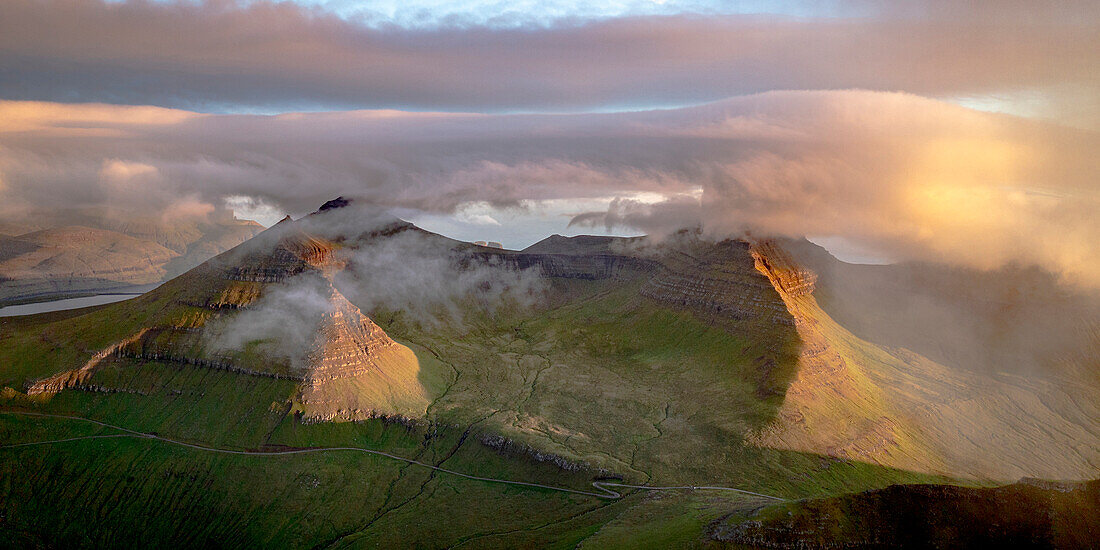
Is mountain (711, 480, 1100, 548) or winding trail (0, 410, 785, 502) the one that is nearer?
mountain (711, 480, 1100, 548)

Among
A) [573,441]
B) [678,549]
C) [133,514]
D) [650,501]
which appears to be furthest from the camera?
[573,441]

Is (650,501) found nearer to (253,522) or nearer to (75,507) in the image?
(253,522)

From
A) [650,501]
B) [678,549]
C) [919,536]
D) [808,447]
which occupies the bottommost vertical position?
[808,447]

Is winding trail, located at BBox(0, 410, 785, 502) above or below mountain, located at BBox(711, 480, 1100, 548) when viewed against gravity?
below

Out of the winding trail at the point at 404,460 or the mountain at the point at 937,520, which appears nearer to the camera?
the mountain at the point at 937,520

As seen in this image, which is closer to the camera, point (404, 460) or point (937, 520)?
point (937, 520)

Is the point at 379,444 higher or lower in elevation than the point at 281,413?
lower

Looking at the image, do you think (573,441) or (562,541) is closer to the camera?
(562,541)

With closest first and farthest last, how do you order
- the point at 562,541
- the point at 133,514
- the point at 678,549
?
the point at 678,549
the point at 562,541
the point at 133,514

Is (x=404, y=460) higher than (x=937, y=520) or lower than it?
lower

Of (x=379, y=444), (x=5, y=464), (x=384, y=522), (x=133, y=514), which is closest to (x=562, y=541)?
(x=384, y=522)

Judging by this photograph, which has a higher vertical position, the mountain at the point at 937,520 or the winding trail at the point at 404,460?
the mountain at the point at 937,520
